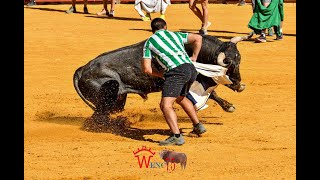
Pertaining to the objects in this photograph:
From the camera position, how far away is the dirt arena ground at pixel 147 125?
7996mm

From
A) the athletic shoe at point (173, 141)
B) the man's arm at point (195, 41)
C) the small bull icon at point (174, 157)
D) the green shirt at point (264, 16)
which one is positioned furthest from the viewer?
the green shirt at point (264, 16)

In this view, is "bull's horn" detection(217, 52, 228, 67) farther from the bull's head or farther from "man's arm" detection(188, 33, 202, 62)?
"man's arm" detection(188, 33, 202, 62)

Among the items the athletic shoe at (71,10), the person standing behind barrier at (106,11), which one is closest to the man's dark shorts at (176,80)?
the person standing behind barrier at (106,11)

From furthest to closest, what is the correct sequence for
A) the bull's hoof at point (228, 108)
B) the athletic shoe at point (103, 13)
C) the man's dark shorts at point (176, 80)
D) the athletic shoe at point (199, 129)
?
the athletic shoe at point (103, 13) → the bull's hoof at point (228, 108) → the athletic shoe at point (199, 129) → the man's dark shorts at point (176, 80)

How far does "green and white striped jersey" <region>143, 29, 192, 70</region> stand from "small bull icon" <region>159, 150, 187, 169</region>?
32.1 inches

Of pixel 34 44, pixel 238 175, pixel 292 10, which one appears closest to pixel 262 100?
pixel 238 175

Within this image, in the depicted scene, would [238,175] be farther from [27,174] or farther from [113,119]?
[113,119]

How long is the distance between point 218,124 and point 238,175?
2.28 meters

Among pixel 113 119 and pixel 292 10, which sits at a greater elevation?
pixel 113 119

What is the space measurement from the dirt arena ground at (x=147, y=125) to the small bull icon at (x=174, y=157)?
0.20 ft

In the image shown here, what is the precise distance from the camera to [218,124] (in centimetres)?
1002

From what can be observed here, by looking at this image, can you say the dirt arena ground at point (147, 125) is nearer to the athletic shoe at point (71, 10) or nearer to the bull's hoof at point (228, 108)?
the bull's hoof at point (228, 108)

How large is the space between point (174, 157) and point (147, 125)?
169 cm

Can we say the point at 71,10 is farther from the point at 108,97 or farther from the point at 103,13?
the point at 108,97
